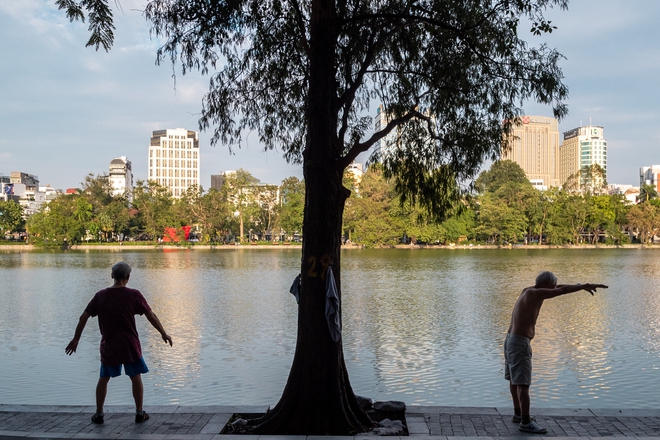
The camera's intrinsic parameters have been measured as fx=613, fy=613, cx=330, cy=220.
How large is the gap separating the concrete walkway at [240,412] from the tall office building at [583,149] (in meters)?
175

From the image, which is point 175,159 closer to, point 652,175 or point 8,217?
point 8,217

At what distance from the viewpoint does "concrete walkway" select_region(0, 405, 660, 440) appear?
533cm

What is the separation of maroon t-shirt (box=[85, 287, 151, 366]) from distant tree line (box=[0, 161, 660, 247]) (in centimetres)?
6115

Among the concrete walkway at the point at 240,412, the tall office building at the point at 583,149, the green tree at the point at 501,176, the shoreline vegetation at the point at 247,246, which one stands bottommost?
the concrete walkway at the point at 240,412

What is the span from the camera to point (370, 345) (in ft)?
40.8

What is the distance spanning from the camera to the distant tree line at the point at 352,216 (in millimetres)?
68438

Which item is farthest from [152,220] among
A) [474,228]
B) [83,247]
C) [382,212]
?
[474,228]

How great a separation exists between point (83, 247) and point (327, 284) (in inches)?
2652

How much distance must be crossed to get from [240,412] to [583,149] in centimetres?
18418

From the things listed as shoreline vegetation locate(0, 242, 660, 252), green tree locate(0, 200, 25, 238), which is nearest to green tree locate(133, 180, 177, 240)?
shoreline vegetation locate(0, 242, 660, 252)

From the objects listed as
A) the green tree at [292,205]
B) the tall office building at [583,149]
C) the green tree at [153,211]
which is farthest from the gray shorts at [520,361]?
the tall office building at [583,149]

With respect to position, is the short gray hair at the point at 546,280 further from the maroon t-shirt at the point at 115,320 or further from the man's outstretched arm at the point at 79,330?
the man's outstretched arm at the point at 79,330

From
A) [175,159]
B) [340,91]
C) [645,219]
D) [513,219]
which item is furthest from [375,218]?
[175,159]

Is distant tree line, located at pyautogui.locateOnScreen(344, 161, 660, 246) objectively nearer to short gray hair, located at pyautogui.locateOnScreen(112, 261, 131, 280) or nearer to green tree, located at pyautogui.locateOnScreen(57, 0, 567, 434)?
green tree, located at pyautogui.locateOnScreen(57, 0, 567, 434)
